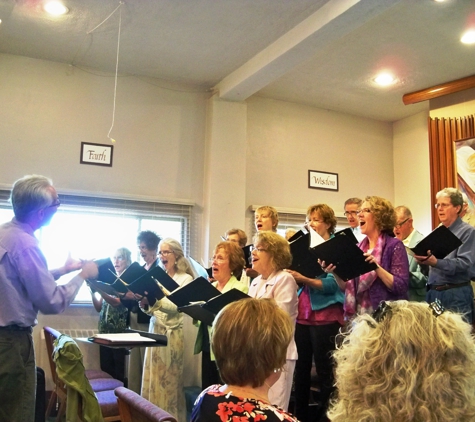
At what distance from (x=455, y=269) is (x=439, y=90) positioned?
9.45 feet

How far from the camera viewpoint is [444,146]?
5309 mm

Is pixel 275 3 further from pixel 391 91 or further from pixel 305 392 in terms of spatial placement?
pixel 305 392

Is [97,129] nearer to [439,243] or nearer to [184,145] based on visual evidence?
[184,145]

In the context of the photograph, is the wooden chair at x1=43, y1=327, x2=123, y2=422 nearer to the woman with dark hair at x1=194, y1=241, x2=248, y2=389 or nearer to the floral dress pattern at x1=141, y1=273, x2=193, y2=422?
the floral dress pattern at x1=141, y1=273, x2=193, y2=422

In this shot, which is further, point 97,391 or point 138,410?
point 97,391

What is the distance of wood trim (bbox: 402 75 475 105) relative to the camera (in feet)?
16.8

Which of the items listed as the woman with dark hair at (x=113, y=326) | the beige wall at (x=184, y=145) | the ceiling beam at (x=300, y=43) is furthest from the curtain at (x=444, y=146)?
the woman with dark hair at (x=113, y=326)

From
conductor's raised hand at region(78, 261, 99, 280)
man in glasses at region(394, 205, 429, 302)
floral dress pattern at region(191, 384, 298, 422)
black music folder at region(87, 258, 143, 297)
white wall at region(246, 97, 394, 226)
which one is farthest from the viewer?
white wall at region(246, 97, 394, 226)

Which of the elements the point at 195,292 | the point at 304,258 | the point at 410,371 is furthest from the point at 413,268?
the point at 410,371

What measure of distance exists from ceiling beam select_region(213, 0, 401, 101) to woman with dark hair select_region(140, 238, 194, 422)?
1854 mm

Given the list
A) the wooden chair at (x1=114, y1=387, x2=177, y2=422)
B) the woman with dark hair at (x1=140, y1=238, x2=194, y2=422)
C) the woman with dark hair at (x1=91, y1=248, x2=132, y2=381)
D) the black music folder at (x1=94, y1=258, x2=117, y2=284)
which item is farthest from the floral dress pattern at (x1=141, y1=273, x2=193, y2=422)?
the wooden chair at (x1=114, y1=387, x2=177, y2=422)

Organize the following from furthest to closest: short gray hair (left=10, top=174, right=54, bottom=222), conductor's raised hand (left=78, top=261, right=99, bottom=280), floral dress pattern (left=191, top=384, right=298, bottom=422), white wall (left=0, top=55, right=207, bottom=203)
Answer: white wall (left=0, top=55, right=207, bottom=203) < conductor's raised hand (left=78, top=261, right=99, bottom=280) < short gray hair (left=10, top=174, right=54, bottom=222) < floral dress pattern (left=191, top=384, right=298, bottom=422)

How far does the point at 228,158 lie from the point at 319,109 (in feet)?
4.85

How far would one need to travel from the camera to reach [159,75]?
5164 mm
